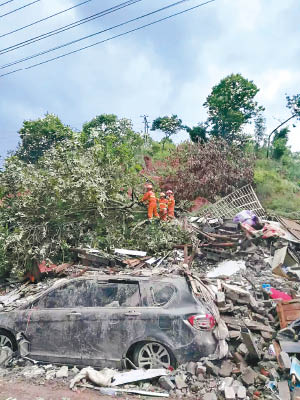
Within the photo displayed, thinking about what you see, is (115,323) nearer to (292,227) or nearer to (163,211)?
(163,211)

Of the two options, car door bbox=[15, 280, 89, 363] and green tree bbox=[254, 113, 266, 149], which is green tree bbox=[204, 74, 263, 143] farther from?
car door bbox=[15, 280, 89, 363]

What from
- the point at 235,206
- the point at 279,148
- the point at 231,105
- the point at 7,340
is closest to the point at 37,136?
the point at 231,105

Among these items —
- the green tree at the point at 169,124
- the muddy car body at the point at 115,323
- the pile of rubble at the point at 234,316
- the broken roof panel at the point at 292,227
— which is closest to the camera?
the pile of rubble at the point at 234,316

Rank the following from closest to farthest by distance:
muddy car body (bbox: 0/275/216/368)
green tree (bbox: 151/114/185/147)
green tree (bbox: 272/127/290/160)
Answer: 1. muddy car body (bbox: 0/275/216/368)
2. green tree (bbox: 272/127/290/160)
3. green tree (bbox: 151/114/185/147)

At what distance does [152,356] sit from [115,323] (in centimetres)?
75

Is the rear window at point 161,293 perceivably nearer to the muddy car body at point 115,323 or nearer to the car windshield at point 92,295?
the muddy car body at point 115,323

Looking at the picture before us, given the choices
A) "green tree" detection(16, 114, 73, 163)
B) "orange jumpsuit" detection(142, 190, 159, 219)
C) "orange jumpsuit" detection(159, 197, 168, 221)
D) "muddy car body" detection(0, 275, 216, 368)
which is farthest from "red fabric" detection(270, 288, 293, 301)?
"green tree" detection(16, 114, 73, 163)

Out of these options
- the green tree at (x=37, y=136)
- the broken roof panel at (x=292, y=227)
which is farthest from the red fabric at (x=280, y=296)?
the green tree at (x=37, y=136)

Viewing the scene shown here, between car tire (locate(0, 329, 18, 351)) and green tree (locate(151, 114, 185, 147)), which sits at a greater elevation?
green tree (locate(151, 114, 185, 147))

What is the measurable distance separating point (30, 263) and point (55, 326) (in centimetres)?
503

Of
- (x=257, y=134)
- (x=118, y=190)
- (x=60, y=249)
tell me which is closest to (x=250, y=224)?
(x=118, y=190)

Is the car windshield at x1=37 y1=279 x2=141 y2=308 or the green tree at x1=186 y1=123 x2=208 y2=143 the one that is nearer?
the car windshield at x1=37 y1=279 x2=141 y2=308

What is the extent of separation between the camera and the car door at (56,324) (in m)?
5.24

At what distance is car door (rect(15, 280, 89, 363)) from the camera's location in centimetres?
524
